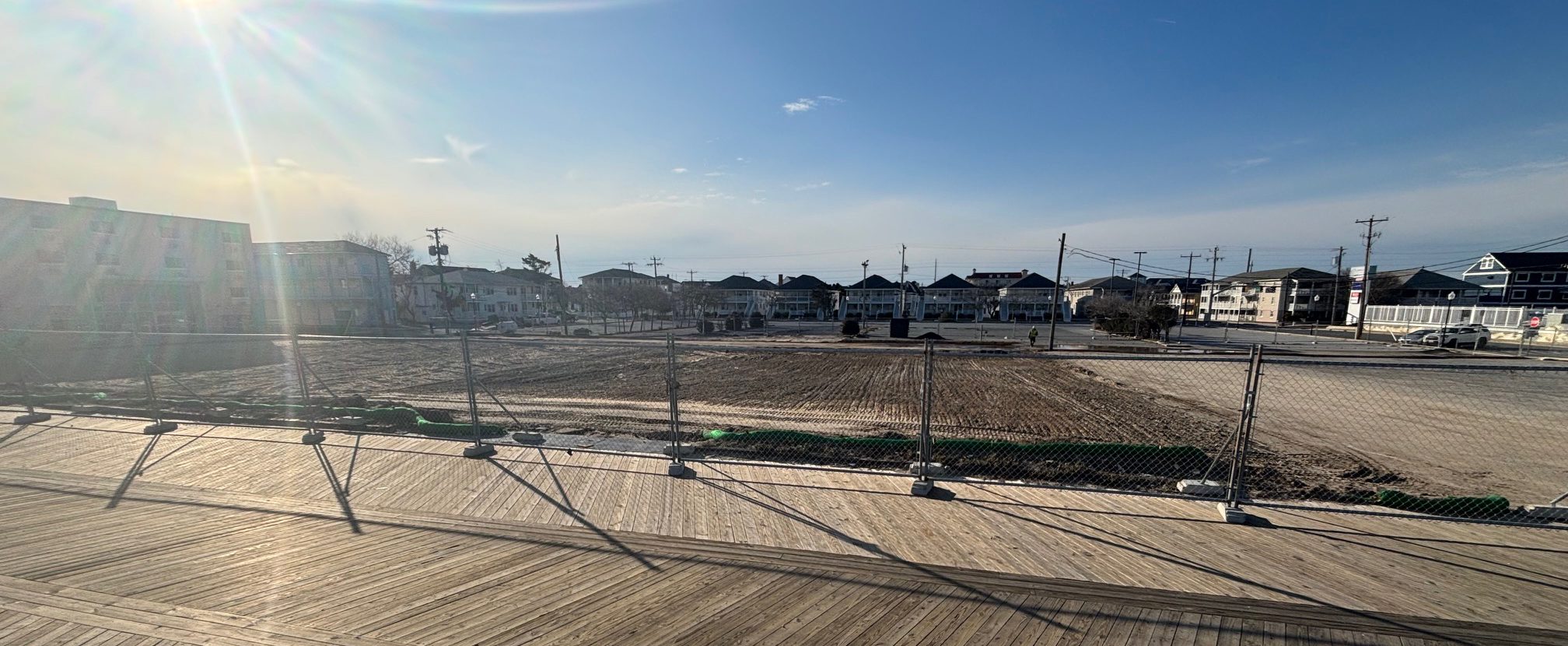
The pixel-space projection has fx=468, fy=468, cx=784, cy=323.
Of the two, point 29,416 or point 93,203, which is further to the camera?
point 93,203

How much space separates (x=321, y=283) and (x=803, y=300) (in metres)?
57.3

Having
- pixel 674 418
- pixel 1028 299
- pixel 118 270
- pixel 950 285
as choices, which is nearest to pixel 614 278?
pixel 118 270

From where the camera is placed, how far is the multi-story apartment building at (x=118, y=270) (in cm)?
3067

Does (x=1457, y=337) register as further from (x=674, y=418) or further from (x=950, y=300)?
(x=674, y=418)

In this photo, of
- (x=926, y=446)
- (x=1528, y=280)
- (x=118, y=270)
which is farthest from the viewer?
(x=1528, y=280)

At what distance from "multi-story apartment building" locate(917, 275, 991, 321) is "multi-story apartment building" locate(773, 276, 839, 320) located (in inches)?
569

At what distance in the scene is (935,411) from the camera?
1204cm

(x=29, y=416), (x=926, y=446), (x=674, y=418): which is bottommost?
(x=29, y=416)

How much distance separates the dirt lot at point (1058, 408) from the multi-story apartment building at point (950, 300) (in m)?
53.2

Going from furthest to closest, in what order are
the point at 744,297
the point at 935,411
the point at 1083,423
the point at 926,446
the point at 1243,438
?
the point at 744,297, the point at 935,411, the point at 1083,423, the point at 926,446, the point at 1243,438

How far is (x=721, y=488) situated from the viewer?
5.08 m

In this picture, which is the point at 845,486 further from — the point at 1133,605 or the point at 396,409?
the point at 396,409

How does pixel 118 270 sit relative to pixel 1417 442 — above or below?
above

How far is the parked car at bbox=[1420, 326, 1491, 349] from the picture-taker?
29828 mm
